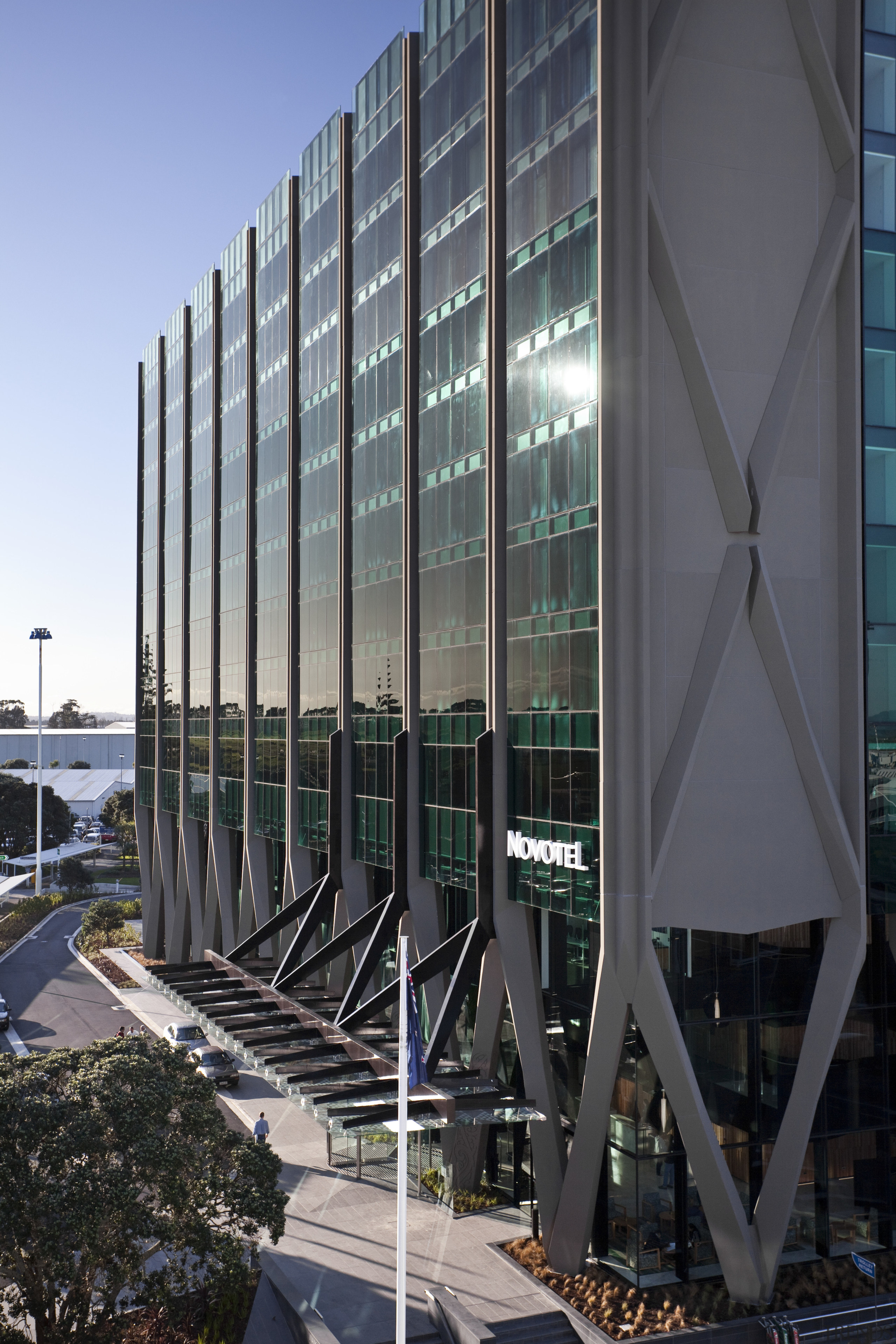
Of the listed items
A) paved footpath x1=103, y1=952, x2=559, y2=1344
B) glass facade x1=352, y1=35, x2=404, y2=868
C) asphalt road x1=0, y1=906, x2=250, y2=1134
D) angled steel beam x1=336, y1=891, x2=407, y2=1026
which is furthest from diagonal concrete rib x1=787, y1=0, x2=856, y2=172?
asphalt road x1=0, y1=906, x2=250, y2=1134

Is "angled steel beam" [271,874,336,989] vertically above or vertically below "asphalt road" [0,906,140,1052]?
above

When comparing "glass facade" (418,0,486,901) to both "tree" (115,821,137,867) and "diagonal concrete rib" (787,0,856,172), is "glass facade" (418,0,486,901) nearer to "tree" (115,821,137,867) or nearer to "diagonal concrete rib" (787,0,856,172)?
"diagonal concrete rib" (787,0,856,172)

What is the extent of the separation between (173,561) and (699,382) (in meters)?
40.3

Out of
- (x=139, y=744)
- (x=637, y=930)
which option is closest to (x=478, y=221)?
(x=637, y=930)

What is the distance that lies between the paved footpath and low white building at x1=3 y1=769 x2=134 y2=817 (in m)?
120

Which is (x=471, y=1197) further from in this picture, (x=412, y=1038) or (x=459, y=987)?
(x=412, y=1038)

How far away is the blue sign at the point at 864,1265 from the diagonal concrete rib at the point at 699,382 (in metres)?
15.7

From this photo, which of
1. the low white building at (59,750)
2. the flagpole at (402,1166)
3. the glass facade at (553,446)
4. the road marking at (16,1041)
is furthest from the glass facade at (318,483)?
the low white building at (59,750)

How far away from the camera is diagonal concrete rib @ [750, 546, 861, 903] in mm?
25547

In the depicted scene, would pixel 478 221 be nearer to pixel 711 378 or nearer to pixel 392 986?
pixel 711 378

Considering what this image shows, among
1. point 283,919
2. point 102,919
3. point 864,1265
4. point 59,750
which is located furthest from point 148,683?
point 59,750

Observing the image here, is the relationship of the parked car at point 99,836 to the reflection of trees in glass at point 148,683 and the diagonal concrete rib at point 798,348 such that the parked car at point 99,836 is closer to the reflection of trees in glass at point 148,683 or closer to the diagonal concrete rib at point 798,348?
the reflection of trees in glass at point 148,683

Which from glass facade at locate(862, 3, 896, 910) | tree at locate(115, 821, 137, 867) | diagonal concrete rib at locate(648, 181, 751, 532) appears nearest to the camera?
diagonal concrete rib at locate(648, 181, 751, 532)

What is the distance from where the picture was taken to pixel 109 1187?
20750 millimetres
